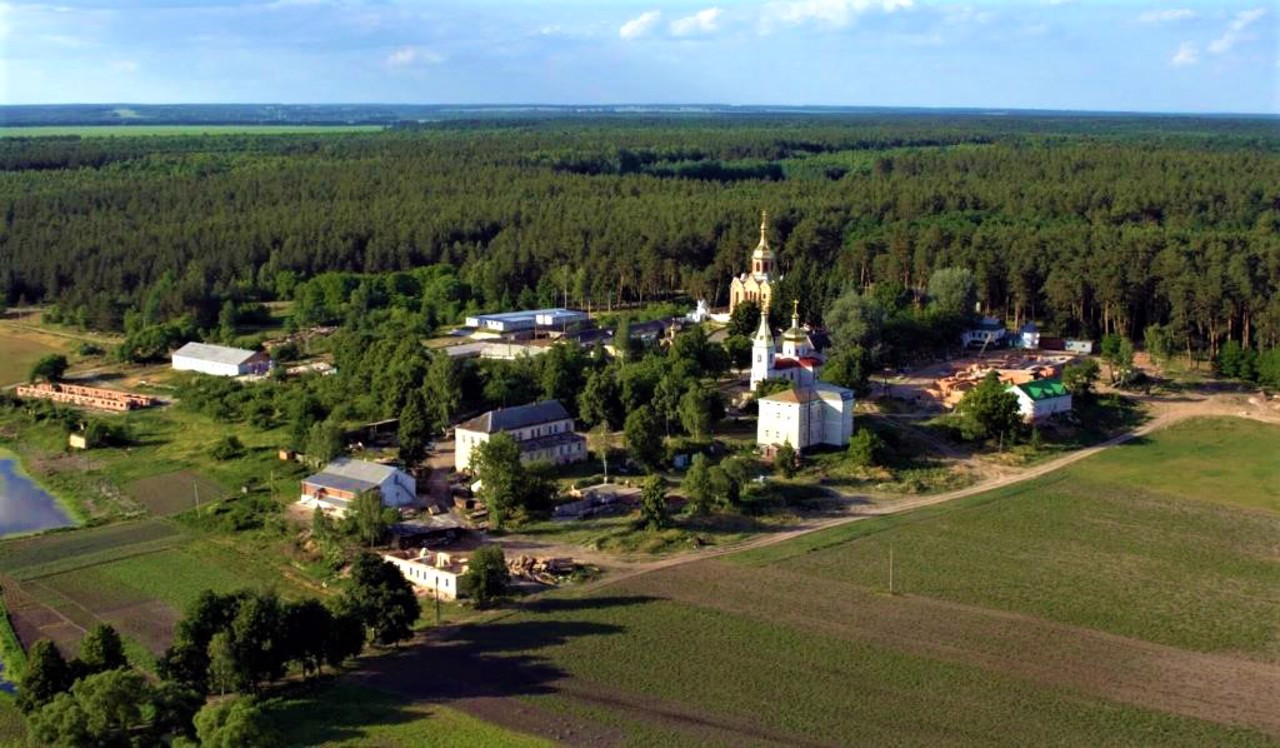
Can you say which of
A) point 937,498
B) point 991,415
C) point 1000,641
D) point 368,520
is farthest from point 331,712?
point 991,415

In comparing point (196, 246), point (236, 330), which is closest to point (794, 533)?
point (236, 330)

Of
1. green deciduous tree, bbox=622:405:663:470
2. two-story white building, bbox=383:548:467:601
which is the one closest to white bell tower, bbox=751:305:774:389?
green deciduous tree, bbox=622:405:663:470

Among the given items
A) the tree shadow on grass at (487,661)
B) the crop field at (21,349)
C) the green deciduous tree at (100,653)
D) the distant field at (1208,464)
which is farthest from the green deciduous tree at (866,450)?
the crop field at (21,349)

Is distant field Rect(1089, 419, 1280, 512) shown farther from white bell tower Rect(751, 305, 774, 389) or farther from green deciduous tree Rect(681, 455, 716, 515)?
green deciduous tree Rect(681, 455, 716, 515)

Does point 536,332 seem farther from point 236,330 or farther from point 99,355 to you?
point 99,355

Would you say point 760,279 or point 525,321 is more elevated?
point 760,279

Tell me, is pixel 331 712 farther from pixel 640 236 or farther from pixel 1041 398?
pixel 640 236
